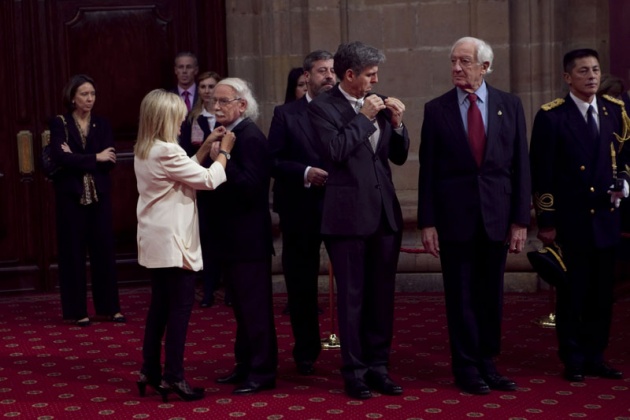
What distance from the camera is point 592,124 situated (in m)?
6.12

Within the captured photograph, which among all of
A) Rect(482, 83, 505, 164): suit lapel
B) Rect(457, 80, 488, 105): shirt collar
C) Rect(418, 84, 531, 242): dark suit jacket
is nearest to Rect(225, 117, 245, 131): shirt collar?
Rect(418, 84, 531, 242): dark suit jacket

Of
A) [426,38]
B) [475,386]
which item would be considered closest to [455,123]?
[475,386]

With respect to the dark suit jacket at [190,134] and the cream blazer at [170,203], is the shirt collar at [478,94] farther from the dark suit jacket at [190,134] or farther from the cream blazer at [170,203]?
the dark suit jacket at [190,134]

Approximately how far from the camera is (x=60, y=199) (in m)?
8.24

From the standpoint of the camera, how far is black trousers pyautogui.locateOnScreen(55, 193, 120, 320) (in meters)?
8.21

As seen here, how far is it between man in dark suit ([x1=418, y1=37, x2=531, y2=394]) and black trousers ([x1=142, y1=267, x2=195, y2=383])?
118 cm

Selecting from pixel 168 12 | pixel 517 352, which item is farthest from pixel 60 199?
pixel 517 352

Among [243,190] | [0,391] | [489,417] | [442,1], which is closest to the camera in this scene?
[489,417]

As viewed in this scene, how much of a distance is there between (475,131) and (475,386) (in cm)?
121

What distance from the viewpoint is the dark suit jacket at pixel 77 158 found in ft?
26.5

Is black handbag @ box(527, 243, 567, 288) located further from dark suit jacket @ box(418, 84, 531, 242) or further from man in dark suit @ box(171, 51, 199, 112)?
man in dark suit @ box(171, 51, 199, 112)

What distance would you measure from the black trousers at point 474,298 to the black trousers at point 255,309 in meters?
0.87

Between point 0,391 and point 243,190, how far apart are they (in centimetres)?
165

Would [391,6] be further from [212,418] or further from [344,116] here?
[212,418]
